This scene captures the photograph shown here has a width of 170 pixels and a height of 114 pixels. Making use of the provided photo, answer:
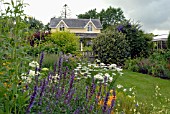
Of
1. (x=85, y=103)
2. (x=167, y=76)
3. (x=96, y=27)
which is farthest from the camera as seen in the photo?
(x=96, y=27)

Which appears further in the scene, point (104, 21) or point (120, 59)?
point (104, 21)

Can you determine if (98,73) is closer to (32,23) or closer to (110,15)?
(32,23)

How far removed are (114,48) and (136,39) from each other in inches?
78.4

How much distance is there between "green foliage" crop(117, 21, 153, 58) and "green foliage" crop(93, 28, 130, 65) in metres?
0.95

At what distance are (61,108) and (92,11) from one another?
5809 centimetres

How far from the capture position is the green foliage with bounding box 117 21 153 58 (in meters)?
16.9

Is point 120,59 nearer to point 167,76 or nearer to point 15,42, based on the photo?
point 167,76

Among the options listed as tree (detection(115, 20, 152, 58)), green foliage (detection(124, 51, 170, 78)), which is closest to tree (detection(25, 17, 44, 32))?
green foliage (detection(124, 51, 170, 78))

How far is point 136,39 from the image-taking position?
55.3 feet

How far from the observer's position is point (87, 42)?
33500 mm

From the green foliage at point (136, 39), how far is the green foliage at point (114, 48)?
3.12 feet

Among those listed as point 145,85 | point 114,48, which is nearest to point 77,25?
point 114,48

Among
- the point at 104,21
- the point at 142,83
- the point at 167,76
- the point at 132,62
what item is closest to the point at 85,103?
the point at 142,83

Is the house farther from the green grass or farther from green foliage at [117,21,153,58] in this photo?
the green grass
